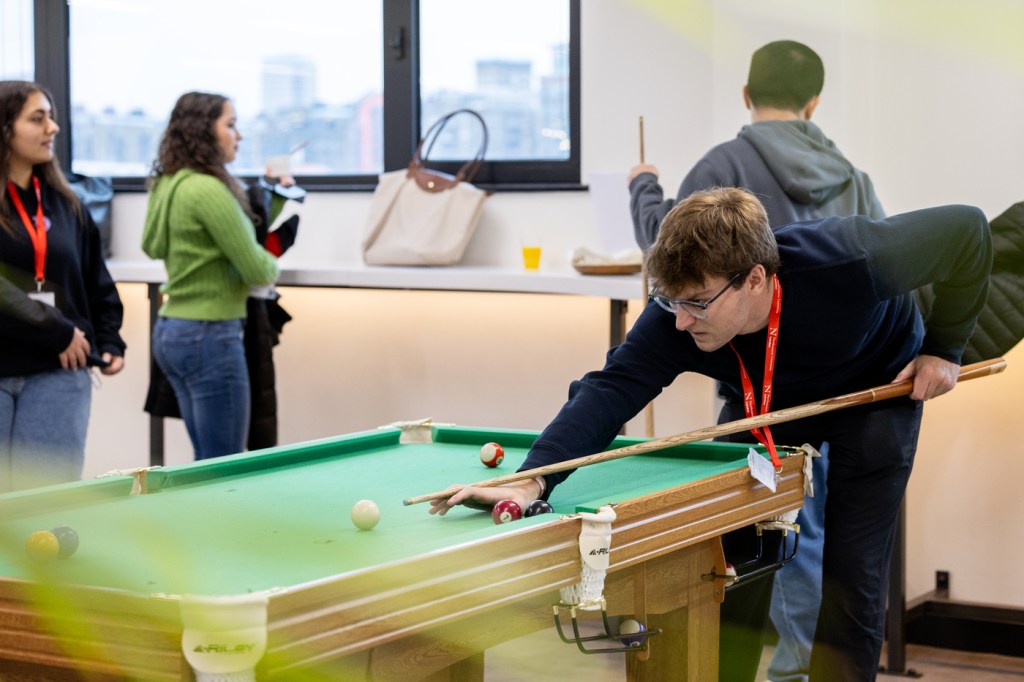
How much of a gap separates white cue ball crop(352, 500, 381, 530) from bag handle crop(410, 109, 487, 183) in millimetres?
2792

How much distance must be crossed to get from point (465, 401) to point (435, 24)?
1.46 metres

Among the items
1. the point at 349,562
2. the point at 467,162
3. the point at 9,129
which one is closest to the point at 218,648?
the point at 349,562

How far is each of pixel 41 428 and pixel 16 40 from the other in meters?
3.07

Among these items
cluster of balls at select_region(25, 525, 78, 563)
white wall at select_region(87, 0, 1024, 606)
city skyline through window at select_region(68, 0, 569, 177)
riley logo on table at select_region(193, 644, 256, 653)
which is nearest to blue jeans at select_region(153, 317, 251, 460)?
white wall at select_region(87, 0, 1024, 606)

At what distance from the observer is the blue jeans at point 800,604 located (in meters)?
3.02

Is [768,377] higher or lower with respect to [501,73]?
lower

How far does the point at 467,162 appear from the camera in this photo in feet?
15.8

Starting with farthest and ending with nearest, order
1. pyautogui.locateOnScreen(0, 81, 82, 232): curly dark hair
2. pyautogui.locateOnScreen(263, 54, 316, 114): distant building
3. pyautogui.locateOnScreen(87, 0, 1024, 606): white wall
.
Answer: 1. pyautogui.locateOnScreen(263, 54, 316, 114): distant building
2. pyautogui.locateOnScreen(87, 0, 1024, 606): white wall
3. pyautogui.locateOnScreen(0, 81, 82, 232): curly dark hair

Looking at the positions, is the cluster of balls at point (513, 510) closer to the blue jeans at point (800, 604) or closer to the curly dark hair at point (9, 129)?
the blue jeans at point (800, 604)

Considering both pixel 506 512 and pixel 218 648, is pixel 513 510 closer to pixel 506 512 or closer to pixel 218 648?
pixel 506 512

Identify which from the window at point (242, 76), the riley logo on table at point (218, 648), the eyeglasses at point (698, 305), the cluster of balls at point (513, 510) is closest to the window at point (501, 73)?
the window at point (242, 76)

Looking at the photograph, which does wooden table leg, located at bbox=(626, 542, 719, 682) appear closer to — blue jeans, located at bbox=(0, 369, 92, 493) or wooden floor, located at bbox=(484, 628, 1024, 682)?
wooden floor, located at bbox=(484, 628, 1024, 682)

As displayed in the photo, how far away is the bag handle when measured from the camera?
453 centimetres

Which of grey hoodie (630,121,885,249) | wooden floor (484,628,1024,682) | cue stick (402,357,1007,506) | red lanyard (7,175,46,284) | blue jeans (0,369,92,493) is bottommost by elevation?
wooden floor (484,628,1024,682)
